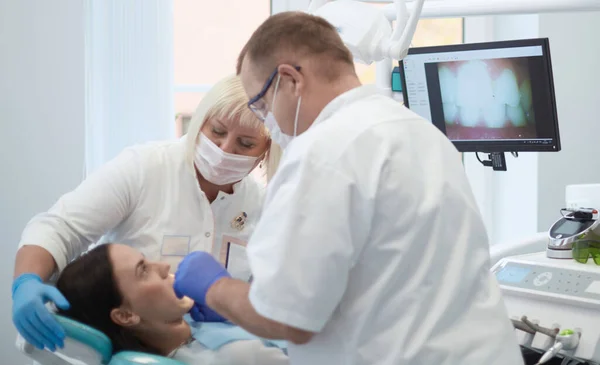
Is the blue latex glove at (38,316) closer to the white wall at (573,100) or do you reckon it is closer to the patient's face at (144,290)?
the patient's face at (144,290)

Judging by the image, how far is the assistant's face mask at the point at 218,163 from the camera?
1.90 meters

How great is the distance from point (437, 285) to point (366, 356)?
0.17 m

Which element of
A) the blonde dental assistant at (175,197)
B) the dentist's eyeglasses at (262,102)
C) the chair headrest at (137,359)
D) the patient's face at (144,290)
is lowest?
the chair headrest at (137,359)

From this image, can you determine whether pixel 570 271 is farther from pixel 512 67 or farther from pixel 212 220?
pixel 212 220

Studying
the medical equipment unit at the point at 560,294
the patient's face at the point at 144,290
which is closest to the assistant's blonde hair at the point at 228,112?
the patient's face at the point at 144,290

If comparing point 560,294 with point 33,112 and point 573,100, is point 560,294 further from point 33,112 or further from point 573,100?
point 33,112

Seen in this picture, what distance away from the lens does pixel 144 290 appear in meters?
1.63

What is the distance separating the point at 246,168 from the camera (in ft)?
6.41

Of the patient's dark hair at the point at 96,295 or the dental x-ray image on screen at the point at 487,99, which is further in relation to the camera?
the dental x-ray image on screen at the point at 487,99

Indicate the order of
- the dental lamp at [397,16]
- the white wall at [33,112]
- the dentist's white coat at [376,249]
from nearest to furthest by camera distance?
the dentist's white coat at [376,249] → the dental lamp at [397,16] → the white wall at [33,112]

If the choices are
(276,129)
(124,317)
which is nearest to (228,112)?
(276,129)

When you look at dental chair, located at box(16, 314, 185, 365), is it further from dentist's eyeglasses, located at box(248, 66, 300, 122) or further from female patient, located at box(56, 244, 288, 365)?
dentist's eyeglasses, located at box(248, 66, 300, 122)

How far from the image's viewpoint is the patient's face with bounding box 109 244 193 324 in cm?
163

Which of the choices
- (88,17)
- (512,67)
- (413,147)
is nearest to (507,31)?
(512,67)
